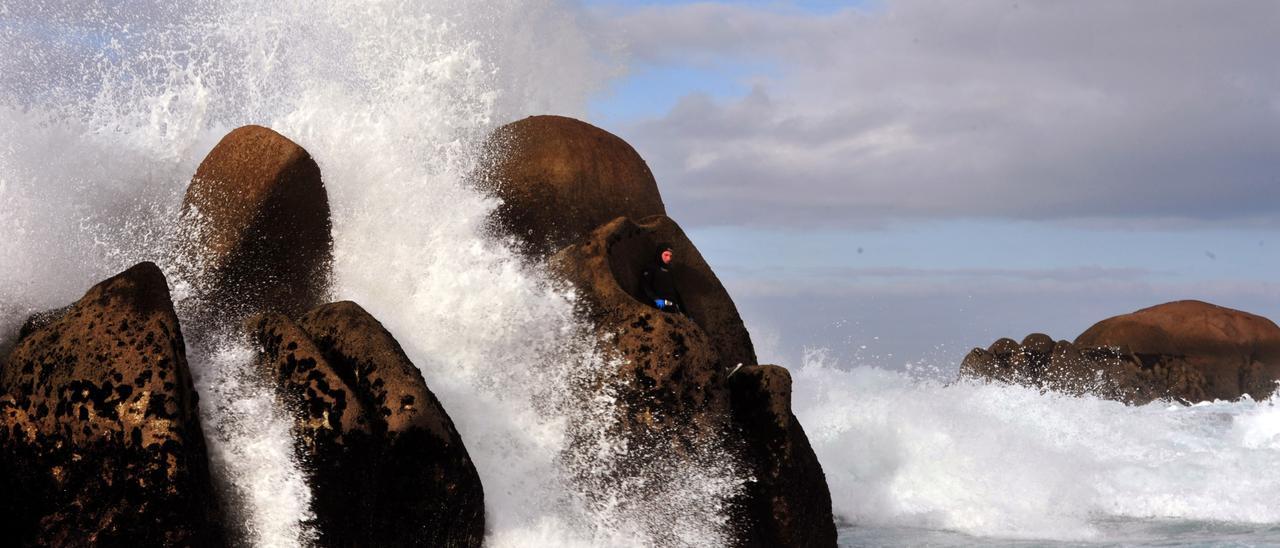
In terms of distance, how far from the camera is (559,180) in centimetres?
1162

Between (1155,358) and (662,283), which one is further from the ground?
(1155,358)

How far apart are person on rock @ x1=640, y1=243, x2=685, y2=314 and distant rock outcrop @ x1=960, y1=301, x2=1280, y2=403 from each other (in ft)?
48.7

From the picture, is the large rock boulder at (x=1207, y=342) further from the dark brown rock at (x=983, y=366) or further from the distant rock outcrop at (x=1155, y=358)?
the dark brown rock at (x=983, y=366)

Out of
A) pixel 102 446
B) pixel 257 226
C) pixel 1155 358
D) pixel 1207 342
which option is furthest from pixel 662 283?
pixel 1207 342

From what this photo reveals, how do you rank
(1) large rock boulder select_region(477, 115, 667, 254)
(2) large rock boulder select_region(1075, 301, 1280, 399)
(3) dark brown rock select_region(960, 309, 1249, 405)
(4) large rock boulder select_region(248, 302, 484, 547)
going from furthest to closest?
1. (2) large rock boulder select_region(1075, 301, 1280, 399)
2. (3) dark brown rock select_region(960, 309, 1249, 405)
3. (1) large rock boulder select_region(477, 115, 667, 254)
4. (4) large rock boulder select_region(248, 302, 484, 547)

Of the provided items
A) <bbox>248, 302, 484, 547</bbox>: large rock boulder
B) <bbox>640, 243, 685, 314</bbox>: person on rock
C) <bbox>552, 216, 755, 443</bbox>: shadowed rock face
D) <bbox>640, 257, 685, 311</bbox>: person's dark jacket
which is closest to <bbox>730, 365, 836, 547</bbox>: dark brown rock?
<bbox>552, 216, 755, 443</bbox>: shadowed rock face

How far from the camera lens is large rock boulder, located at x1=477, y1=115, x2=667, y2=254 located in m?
11.4

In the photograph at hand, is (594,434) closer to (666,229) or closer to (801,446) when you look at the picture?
(801,446)

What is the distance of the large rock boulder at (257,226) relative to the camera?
945cm

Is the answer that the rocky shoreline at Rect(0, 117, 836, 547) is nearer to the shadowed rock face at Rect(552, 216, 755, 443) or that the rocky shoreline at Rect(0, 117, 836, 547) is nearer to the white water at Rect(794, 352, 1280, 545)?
the shadowed rock face at Rect(552, 216, 755, 443)

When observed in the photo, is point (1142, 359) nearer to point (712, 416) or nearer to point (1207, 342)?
point (1207, 342)

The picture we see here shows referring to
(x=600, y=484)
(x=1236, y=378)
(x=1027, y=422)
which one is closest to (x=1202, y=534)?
(x=1027, y=422)

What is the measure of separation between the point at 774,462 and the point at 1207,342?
23.2 m

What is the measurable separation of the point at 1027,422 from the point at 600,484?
11.1 meters
